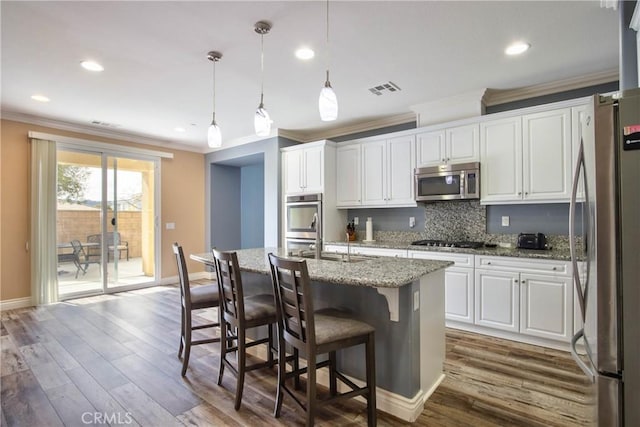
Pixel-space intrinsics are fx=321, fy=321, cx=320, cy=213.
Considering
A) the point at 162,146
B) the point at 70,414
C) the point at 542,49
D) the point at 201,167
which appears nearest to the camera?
the point at 70,414

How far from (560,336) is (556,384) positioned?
2.44ft

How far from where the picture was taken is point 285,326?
1931 millimetres

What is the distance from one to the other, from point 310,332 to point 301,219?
10.9 ft

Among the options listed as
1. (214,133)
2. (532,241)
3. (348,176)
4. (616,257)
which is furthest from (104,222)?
(616,257)

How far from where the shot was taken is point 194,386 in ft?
7.81

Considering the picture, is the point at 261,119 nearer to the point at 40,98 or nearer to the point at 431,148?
the point at 431,148

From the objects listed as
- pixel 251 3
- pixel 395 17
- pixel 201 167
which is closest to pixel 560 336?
pixel 395 17

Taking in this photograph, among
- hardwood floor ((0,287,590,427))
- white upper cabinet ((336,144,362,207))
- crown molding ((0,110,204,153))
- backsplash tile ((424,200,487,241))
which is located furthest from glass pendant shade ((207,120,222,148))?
crown molding ((0,110,204,153))

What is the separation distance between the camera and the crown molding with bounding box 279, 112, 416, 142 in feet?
15.0

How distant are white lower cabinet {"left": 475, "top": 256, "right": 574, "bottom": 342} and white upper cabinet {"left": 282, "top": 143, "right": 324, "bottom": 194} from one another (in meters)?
2.45

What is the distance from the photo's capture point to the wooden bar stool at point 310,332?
167 cm

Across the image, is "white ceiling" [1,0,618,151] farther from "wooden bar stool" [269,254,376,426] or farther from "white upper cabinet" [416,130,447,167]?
"wooden bar stool" [269,254,376,426]

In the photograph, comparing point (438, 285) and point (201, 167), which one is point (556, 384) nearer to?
point (438, 285)

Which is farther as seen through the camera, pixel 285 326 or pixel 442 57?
pixel 442 57
